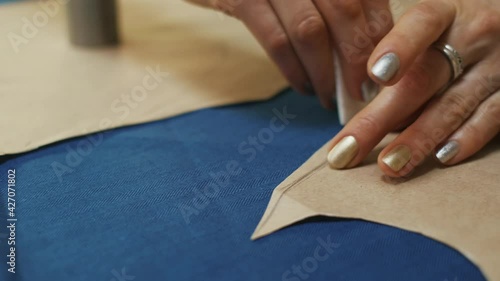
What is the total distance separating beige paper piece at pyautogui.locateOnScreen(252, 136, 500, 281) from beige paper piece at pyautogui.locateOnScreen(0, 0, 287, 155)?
0.80 ft

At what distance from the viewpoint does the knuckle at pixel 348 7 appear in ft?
2.02

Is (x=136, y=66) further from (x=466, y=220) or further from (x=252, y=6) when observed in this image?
(x=466, y=220)

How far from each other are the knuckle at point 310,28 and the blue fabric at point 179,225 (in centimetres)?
11

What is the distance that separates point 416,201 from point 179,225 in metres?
0.20

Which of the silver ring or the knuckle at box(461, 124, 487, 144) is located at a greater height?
the silver ring

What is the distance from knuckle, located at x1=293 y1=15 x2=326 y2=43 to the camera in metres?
0.63

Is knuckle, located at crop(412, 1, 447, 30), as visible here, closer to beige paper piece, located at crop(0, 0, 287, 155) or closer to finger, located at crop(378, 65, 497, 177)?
finger, located at crop(378, 65, 497, 177)

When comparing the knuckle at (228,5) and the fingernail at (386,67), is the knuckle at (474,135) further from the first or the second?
the knuckle at (228,5)

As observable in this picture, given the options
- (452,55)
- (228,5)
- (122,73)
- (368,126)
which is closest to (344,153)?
(368,126)

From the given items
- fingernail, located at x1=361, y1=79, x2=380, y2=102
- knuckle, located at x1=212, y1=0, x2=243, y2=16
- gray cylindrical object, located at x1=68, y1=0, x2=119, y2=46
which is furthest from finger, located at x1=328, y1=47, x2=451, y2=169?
gray cylindrical object, located at x1=68, y1=0, x2=119, y2=46

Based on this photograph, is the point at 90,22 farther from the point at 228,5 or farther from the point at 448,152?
the point at 448,152

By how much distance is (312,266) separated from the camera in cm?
42

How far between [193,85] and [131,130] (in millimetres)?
156

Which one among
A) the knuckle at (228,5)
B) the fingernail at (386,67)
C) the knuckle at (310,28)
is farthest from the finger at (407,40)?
the knuckle at (228,5)
